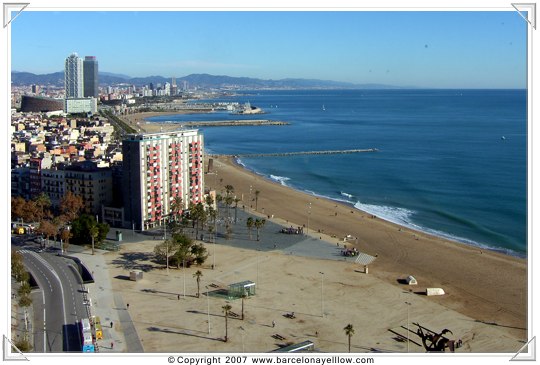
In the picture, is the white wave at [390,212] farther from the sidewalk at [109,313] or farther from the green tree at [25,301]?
the green tree at [25,301]

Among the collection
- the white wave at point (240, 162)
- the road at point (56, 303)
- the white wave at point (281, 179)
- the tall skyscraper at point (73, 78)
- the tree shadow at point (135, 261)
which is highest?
the tall skyscraper at point (73, 78)

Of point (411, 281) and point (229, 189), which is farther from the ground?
point (229, 189)

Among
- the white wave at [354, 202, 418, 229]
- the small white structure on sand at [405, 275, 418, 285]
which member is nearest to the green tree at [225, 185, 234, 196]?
the white wave at [354, 202, 418, 229]

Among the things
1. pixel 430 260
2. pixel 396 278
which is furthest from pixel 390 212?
pixel 396 278

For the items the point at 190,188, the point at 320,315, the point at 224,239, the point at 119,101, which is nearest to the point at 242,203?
the point at 190,188

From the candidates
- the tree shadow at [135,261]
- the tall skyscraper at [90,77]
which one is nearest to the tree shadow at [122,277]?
the tree shadow at [135,261]

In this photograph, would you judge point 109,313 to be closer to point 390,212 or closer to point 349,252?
point 349,252
